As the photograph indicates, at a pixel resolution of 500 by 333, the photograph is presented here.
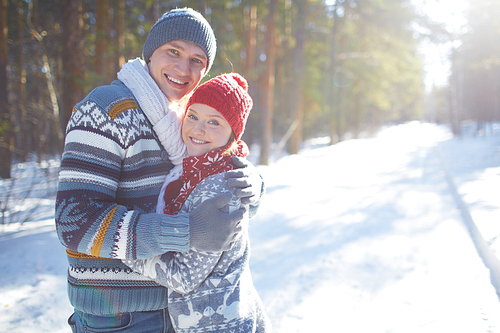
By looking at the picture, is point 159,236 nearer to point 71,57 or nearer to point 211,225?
point 211,225

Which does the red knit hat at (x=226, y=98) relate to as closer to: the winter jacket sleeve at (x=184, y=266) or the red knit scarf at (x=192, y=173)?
the red knit scarf at (x=192, y=173)

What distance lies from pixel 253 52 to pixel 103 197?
40.8 feet

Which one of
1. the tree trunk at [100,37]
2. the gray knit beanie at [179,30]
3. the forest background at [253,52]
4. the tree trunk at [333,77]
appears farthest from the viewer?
the tree trunk at [333,77]

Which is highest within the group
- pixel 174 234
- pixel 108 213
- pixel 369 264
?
pixel 108 213

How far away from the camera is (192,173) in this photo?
157 cm

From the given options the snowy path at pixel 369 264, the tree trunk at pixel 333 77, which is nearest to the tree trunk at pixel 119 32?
the snowy path at pixel 369 264

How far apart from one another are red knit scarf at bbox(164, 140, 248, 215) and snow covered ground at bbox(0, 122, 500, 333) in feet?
6.39

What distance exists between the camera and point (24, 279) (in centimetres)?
355

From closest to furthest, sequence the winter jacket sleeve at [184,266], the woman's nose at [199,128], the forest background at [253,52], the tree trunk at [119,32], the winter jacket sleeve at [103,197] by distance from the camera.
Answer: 1. the winter jacket sleeve at [103,197]
2. the winter jacket sleeve at [184,266]
3. the woman's nose at [199,128]
4. the forest background at [253,52]
5. the tree trunk at [119,32]

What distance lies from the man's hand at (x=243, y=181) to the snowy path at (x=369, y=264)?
188cm

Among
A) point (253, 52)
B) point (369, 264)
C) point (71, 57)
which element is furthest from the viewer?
point (253, 52)

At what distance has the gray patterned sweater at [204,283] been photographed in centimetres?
138

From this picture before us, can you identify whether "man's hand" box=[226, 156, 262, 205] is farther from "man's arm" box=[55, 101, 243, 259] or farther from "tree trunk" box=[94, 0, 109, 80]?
"tree trunk" box=[94, 0, 109, 80]

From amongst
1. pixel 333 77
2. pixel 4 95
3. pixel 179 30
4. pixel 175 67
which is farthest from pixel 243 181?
pixel 333 77
